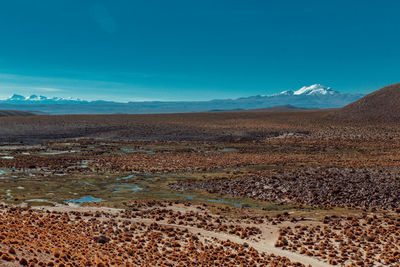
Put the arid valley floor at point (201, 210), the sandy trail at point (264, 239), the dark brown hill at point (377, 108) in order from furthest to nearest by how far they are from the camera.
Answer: the dark brown hill at point (377, 108) → the sandy trail at point (264, 239) → the arid valley floor at point (201, 210)

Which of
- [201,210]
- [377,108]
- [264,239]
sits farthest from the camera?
[377,108]

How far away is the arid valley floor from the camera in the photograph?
16.3 m

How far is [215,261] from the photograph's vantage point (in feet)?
53.0

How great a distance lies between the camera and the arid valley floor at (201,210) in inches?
642

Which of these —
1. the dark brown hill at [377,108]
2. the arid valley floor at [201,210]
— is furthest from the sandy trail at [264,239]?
the dark brown hill at [377,108]

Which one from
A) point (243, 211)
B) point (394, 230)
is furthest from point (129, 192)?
point (394, 230)

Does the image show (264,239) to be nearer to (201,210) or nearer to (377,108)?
(201,210)

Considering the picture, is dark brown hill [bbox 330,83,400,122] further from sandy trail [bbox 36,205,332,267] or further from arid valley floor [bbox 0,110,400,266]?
sandy trail [bbox 36,205,332,267]

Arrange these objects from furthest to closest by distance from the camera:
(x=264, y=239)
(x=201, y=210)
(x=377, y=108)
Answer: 1. (x=377, y=108)
2. (x=201, y=210)
3. (x=264, y=239)

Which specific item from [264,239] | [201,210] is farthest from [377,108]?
[264,239]

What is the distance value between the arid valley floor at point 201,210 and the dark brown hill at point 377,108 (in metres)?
60.5

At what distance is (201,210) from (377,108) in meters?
113

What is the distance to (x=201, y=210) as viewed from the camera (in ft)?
83.1

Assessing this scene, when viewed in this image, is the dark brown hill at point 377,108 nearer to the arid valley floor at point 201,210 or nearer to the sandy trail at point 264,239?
the arid valley floor at point 201,210
